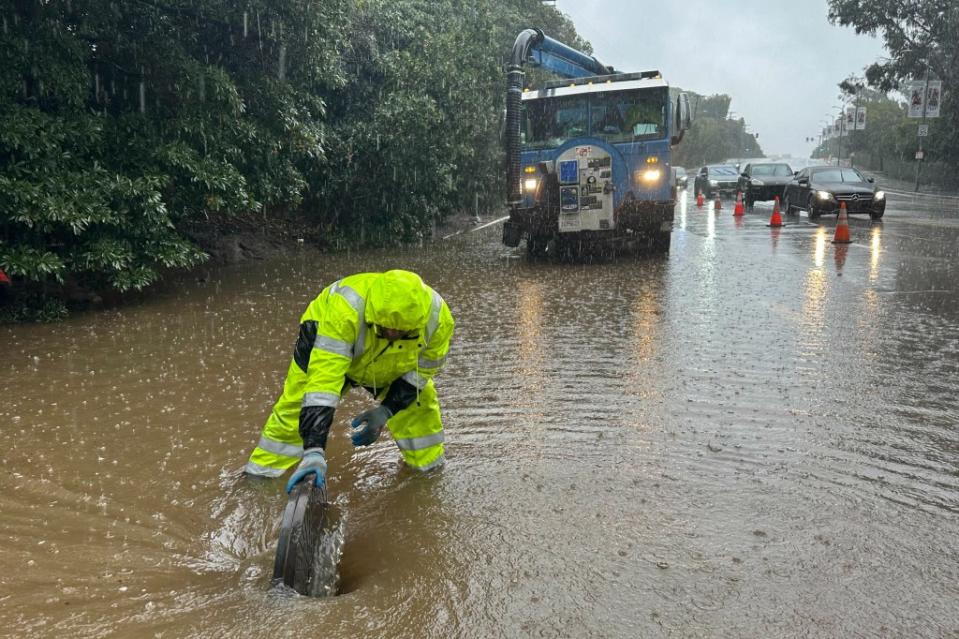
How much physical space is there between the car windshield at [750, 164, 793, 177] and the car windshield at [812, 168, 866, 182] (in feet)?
14.5

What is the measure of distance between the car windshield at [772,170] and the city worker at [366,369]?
986 inches

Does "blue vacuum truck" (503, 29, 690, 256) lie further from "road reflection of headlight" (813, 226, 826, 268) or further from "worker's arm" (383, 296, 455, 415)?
"worker's arm" (383, 296, 455, 415)

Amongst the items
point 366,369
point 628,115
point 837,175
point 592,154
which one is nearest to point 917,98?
point 837,175

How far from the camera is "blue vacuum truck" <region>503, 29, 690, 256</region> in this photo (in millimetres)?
12977

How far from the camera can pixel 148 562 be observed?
3.46 meters

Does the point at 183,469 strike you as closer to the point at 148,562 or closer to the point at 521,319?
the point at 148,562

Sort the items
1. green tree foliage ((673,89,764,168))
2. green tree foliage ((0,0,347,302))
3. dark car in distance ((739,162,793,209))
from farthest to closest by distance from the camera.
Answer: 1. green tree foliage ((673,89,764,168))
2. dark car in distance ((739,162,793,209))
3. green tree foliage ((0,0,347,302))

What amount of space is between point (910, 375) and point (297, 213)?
13.3 m

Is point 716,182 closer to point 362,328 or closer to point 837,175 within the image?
point 837,175

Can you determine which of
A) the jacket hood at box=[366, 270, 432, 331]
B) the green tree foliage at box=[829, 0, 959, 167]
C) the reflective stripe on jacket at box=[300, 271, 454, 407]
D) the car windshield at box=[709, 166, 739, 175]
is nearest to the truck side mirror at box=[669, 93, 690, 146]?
the reflective stripe on jacket at box=[300, 271, 454, 407]

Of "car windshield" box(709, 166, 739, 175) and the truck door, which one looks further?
"car windshield" box(709, 166, 739, 175)

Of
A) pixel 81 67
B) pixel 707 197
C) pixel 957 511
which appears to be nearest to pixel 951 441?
pixel 957 511

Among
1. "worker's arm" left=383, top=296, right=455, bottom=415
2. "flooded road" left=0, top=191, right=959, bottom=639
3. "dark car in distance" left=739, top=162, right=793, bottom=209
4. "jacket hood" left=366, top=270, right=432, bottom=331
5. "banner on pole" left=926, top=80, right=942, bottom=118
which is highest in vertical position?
"banner on pole" left=926, top=80, right=942, bottom=118

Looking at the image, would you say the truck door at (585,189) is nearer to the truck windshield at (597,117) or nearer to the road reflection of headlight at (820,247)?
the truck windshield at (597,117)
